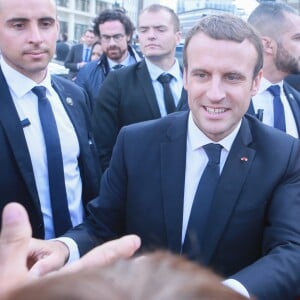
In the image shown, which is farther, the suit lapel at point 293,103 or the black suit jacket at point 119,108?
the black suit jacket at point 119,108

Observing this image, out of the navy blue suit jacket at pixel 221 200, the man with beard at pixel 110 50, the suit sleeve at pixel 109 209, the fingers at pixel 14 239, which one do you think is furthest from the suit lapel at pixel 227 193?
the man with beard at pixel 110 50

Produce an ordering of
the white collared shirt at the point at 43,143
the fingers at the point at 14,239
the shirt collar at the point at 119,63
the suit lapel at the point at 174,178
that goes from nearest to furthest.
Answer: the fingers at the point at 14,239, the suit lapel at the point at 174,178, the white collared shirt at the point at 43,143, the shirt collar at the point at 119,63

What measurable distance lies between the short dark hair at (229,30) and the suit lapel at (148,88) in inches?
63.2

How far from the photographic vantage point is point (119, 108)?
360 cm

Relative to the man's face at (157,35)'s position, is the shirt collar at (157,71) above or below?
below

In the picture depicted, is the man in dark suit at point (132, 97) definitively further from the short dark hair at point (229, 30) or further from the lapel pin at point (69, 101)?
the short dark hair at point (229, 30)

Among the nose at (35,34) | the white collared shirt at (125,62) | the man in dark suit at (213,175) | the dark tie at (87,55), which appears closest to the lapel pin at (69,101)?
the nose at (35,34)

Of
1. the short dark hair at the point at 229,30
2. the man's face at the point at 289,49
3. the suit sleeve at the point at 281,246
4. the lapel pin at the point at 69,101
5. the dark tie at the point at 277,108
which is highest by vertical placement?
the short dark hair at the point at 229,30

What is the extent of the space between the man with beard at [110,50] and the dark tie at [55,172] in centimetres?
255

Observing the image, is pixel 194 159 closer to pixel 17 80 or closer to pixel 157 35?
pixel 17 80

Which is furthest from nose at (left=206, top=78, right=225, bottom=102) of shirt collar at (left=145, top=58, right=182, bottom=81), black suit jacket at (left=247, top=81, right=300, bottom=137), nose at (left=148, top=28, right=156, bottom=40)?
nose at (left=148, top=28, right=156, bottom=40)

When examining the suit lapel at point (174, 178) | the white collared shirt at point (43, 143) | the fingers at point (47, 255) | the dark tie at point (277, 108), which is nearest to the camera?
the fingers at point (47, 255)

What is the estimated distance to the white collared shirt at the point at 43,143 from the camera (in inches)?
86.7

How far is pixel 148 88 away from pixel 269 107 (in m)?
0.94
